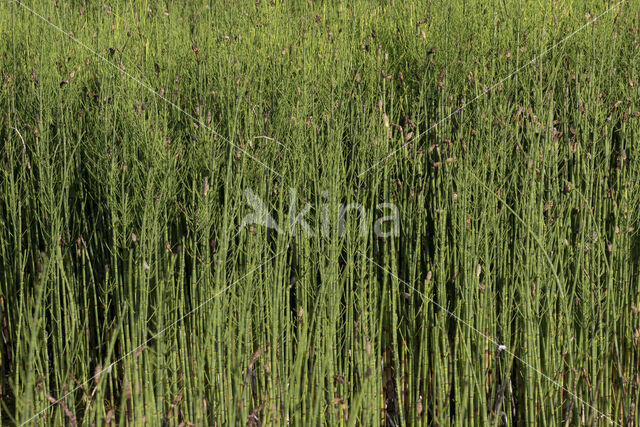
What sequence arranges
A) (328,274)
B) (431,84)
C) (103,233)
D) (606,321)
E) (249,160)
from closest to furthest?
(328,274) → (606,321) → (249,160) → (103,233) → (431,84)

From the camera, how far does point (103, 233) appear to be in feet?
8.57

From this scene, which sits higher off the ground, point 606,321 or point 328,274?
point 328,274

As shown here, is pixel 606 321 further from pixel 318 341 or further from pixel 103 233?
pixel 103 233

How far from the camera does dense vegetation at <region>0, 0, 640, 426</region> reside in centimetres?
197

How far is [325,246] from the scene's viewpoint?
2.22 meters

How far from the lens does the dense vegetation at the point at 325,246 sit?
197 cm

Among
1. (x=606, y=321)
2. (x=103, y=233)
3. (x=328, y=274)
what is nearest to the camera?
(x=328, y=274)

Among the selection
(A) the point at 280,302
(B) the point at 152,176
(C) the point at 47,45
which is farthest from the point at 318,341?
(C) the point at 47,45

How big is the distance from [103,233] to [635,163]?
176 centimetres

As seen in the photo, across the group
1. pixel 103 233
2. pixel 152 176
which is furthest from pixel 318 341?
pixel 103 233

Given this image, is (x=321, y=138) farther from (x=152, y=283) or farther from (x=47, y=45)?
(x=47, y=45)

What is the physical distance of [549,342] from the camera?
2.05m

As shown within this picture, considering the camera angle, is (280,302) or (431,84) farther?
(431,84)

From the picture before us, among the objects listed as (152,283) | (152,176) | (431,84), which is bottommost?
(152,283)
